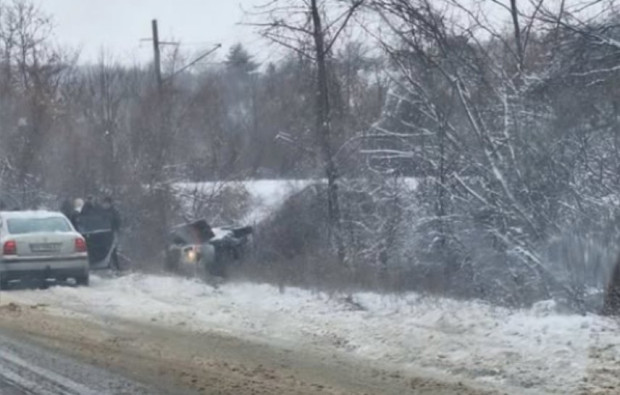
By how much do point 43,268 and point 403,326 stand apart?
31.6ft

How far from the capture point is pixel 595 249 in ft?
45.1

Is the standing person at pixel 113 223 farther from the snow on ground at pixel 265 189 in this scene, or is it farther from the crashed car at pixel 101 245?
the snow on ground at pixel 265 189

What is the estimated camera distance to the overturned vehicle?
68.3 ft

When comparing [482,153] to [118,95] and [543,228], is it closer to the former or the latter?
[543,228]

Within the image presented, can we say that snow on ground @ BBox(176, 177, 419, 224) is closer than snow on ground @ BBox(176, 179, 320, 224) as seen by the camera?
Yes

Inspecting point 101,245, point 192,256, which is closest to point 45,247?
point 192,256

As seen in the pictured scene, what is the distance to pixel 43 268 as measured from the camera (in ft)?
65.3

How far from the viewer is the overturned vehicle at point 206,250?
68.3 feet

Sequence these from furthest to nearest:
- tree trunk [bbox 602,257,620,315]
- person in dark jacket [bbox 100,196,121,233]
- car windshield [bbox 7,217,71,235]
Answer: person in dark jacket [bbox 100,196,121,233] → car windshield [bbox 7,217,71,235] → tree trunk [bbox 602,257,620,315]

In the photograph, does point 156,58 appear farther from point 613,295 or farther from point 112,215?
point 613,295

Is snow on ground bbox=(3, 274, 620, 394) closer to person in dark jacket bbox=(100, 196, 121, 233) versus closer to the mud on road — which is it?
the mud on road

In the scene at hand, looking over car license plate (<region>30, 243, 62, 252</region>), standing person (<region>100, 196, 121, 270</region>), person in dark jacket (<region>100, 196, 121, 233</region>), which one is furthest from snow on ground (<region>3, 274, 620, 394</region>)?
person in dark jacket (<region>100, 196, 121, 233</region>)

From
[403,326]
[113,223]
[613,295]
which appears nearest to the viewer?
[403,326]

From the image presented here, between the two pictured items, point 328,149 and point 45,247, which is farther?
point 328,149
